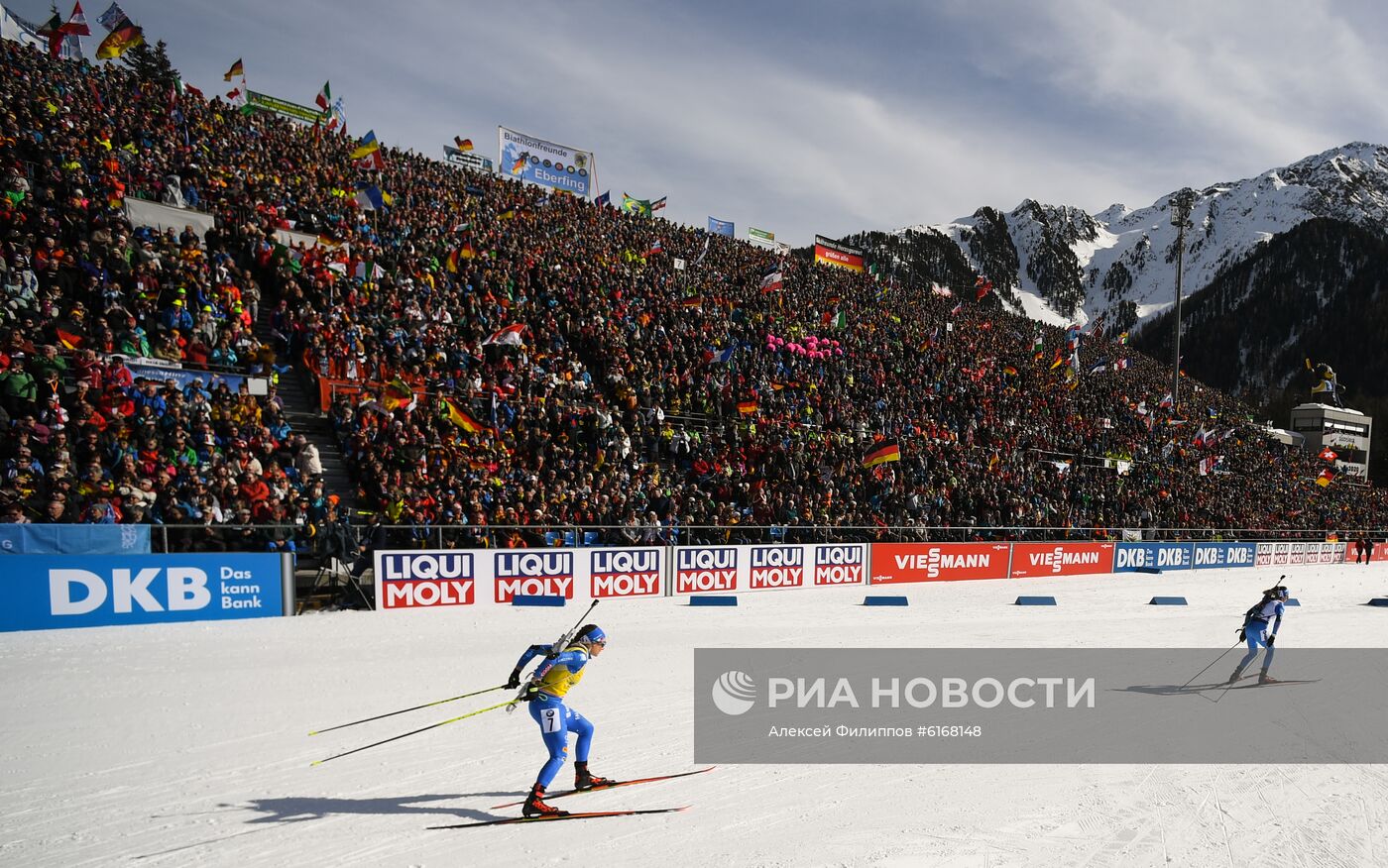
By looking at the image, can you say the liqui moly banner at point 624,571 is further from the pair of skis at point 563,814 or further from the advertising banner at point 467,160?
the advertising banner at point 467,160

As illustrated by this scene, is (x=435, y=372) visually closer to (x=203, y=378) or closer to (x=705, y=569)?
(x=203, y=378)

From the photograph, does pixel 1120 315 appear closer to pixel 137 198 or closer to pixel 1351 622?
pixel 1351 622

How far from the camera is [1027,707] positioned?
384 inches

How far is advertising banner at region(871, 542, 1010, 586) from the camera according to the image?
22.2 m

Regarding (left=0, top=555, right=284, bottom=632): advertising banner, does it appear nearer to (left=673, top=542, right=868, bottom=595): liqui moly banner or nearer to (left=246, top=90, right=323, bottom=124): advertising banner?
(left=673, top=542, right=868, bottom=595): liqui moly banner

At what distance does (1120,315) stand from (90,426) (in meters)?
197

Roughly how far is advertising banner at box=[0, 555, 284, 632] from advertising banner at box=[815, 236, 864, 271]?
34.0 metres

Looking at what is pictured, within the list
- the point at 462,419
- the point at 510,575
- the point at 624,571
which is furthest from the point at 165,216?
the point at 624,571

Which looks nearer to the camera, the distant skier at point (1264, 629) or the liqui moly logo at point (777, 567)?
the distant skier at point (1264, 629)

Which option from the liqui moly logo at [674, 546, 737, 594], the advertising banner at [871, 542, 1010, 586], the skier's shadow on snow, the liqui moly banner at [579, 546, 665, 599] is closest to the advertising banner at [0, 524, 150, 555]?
the skier's shadow on snow

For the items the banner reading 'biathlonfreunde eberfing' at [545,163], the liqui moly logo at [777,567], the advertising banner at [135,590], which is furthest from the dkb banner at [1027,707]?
the banner reading 'biathlonfreunde eberfing' at [545,163]

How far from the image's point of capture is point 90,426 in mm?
12266

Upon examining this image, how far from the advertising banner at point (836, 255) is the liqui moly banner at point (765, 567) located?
24197 mm

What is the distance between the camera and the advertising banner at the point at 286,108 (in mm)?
28906
